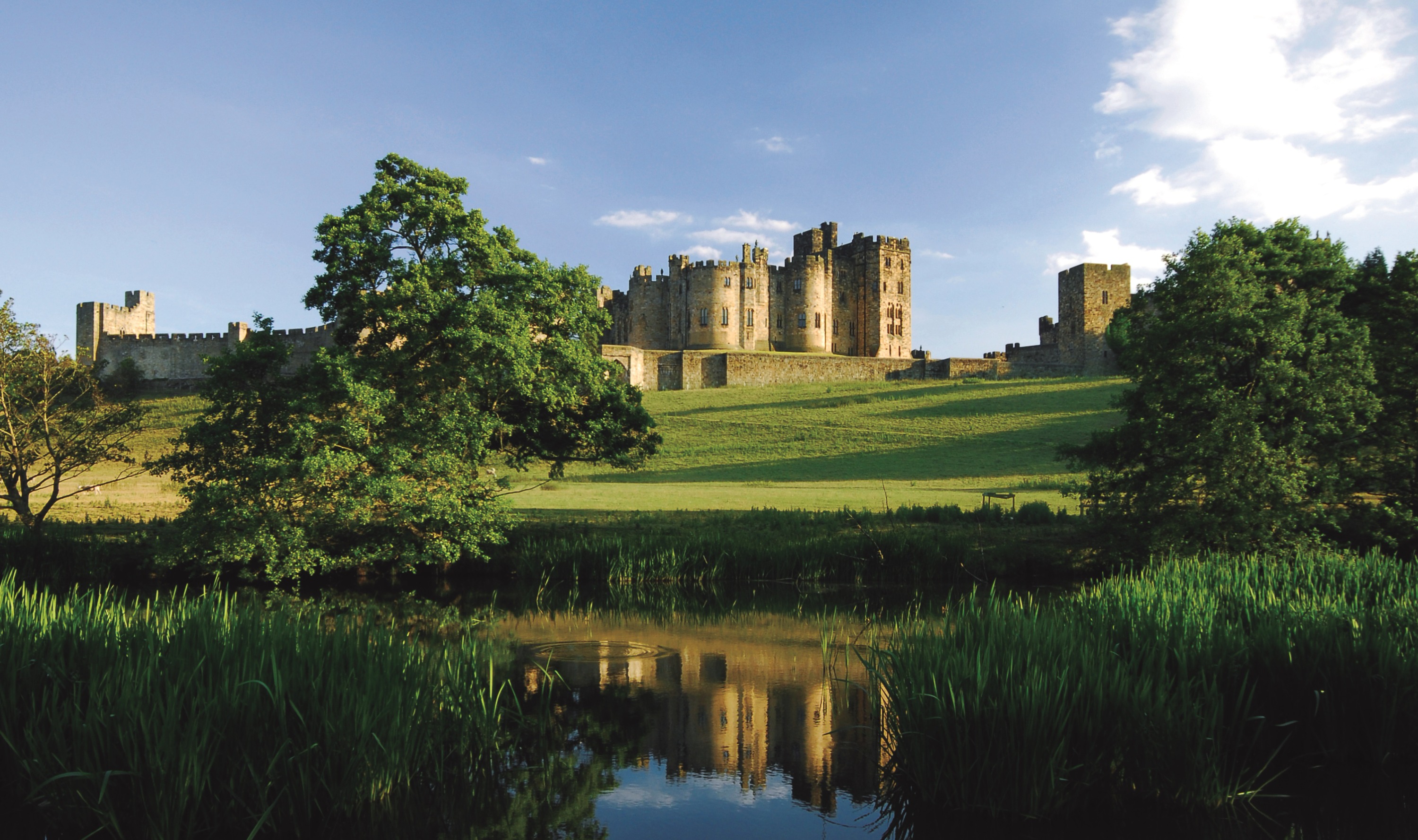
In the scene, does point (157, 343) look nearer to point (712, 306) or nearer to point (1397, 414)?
point (712, 306)

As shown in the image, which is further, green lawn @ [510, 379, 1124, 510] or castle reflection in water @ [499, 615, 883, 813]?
green lawn @ [510, 379, 1124, 510]

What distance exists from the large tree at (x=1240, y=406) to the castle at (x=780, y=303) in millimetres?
52891

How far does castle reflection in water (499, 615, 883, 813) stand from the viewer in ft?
27.2

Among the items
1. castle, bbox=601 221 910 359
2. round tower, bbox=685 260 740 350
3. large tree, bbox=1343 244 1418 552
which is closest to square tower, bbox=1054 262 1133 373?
castle, bbox=601 221 910 359

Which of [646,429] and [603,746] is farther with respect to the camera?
[646,429]

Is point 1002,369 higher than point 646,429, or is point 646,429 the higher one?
point 1002,369

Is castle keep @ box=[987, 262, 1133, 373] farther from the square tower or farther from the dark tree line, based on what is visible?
the dark tree line

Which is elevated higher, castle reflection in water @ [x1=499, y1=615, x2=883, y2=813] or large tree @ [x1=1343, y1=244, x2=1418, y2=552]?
large tree @ [x1=1343, y1=244, x2=1418, y2=552]

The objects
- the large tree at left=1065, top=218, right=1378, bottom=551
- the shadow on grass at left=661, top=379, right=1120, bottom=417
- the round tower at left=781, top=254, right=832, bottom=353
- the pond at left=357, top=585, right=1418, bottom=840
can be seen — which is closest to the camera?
the pond at left=357, top=585, right=1418, bottom=840

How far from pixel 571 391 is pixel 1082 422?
3114 cm

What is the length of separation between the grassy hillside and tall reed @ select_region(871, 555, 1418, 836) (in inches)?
537

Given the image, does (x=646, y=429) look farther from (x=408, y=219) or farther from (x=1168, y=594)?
(x=1168, y=594)

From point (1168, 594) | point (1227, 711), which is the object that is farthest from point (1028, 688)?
point (1168, 594)

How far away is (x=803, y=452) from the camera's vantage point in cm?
3897
